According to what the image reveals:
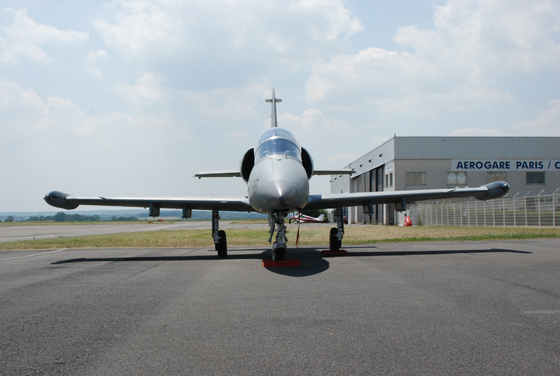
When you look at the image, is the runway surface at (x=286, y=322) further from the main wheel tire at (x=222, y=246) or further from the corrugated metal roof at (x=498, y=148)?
the corrugated metal roof at (x=498, y=148)

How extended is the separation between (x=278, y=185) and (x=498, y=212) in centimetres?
3105

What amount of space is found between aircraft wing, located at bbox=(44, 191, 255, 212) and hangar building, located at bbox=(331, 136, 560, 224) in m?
38.1

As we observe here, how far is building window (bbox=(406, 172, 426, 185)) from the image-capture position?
50.3 m

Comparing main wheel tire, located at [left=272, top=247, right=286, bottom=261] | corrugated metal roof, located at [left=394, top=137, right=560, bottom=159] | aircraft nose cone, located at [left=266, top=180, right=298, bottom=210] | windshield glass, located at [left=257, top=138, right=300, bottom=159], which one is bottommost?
main wheel tire, located at [left=272, top=247, right=286, bottom=261]

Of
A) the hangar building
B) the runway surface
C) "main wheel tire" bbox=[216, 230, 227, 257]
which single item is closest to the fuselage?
the runway surface

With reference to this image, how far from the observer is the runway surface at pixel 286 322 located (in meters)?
3.59

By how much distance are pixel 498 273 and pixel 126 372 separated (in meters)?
7.85

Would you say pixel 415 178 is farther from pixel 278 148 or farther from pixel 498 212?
pixel 278 148

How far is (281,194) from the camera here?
9516mm

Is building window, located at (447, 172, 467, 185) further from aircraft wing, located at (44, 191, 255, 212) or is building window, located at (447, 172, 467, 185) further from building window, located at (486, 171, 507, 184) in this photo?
aircraft wing, located at (44, 191, 255, 212)

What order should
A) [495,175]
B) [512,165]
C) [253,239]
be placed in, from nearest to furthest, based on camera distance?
1. [253,239]
2. [512,165]
3. [495,175]

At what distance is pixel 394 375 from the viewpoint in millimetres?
3312

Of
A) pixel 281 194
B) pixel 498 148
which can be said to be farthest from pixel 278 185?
pixel 498 148

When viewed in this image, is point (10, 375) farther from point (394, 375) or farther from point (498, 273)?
point (498, 273)
